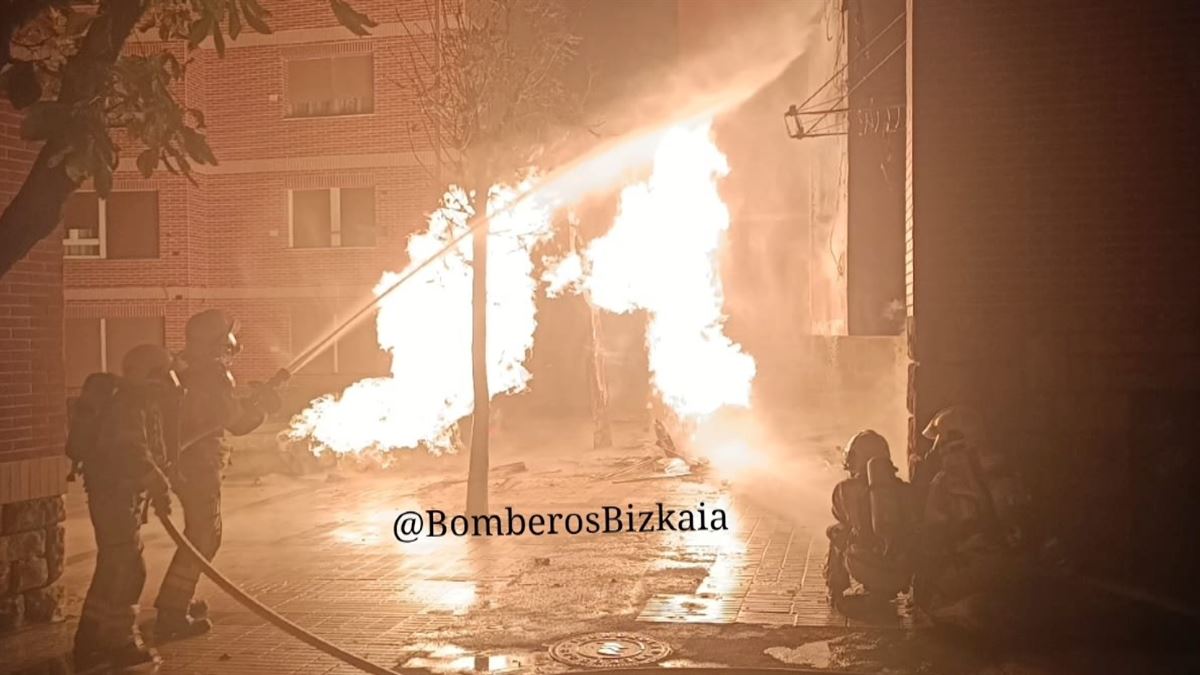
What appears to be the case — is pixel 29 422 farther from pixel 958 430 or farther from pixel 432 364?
pixel 432 364

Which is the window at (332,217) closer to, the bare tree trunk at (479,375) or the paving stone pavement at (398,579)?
the paving stone pavement at (398,579)

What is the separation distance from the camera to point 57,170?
5.36 meters

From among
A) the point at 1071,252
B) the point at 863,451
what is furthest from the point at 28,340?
the point at 1071,252

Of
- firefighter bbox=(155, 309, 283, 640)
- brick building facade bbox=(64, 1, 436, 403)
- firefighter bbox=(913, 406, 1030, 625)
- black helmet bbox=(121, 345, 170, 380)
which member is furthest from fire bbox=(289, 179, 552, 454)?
firefighter bbox=(913, 406, 1030, 625)

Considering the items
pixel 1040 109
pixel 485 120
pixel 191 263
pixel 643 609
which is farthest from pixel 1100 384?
pixel 191 263

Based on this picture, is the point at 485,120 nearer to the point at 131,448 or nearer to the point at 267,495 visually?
the point at 131,448

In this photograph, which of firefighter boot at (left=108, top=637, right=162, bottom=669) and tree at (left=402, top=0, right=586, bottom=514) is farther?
tree at (left=402, top=0, right=586, bottom=514)

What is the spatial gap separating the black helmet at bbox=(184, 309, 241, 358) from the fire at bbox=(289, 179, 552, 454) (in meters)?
10.1

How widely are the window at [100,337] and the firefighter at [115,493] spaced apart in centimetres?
1817

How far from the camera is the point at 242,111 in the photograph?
23781 millimetres

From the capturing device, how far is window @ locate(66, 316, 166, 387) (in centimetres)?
2361

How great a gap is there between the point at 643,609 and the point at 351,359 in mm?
16698

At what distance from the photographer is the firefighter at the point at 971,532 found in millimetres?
6922

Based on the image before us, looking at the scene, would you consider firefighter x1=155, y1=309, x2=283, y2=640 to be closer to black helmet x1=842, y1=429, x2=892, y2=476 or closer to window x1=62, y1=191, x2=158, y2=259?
black helmet x1=842, y1=429, x2=892, y2=476
